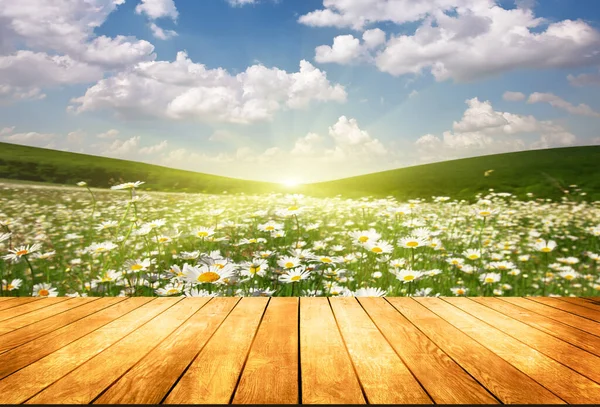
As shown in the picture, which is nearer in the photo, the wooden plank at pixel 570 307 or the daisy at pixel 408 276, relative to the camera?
the wooden plank at pixel 570 307

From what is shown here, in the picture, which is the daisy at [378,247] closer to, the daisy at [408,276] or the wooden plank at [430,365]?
the daisy at [408,276]

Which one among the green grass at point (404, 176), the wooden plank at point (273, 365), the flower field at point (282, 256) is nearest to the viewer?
the wooden plank at point (273, 365)

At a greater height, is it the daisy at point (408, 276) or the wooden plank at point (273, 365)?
the daisy at point (408, 276)

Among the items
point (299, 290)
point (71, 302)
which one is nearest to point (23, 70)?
point (71, 302)

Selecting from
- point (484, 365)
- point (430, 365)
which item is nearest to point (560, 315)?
point (484, 365)

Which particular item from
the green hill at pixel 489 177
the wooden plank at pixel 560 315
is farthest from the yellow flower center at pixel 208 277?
the green hill at pixel 489 177

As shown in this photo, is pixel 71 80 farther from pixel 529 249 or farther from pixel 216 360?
pixel 529 249

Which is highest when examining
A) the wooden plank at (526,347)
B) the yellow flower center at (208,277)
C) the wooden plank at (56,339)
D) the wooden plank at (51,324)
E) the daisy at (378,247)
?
the daisy at (378,247)
